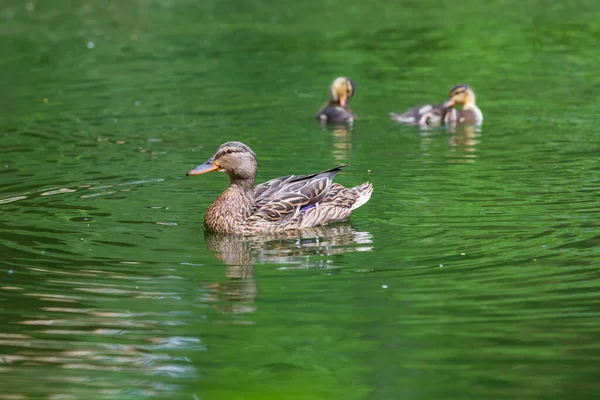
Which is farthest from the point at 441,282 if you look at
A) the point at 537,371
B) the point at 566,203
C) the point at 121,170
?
the point at 121,170

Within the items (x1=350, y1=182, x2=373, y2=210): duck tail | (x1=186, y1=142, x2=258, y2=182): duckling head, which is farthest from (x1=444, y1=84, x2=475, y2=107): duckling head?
(x1=186, y1=142, x2=258, y2=182): duckling head

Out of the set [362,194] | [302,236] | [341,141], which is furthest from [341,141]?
[302,236]

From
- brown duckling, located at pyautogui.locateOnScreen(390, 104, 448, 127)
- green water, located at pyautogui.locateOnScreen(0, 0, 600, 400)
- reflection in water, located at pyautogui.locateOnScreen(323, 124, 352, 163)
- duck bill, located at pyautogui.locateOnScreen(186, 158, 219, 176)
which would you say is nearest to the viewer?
green water, located at pyautogui.locateOnScreen(0, 0, 600, 400)

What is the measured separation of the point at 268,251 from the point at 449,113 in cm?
642

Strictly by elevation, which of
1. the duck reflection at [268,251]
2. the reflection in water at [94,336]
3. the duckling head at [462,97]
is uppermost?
the duckling head at [462,97]

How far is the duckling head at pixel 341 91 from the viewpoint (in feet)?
49.9

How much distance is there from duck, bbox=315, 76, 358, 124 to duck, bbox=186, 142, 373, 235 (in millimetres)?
4815

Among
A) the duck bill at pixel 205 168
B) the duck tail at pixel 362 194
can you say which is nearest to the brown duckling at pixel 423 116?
the duck tail at pixel 362 194

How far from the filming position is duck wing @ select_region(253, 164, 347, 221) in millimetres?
9430

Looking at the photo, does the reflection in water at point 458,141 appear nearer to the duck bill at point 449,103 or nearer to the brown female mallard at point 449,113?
the brown female mallard at point 449,113

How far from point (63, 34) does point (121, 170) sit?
11.7 metres

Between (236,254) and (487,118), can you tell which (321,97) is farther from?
(236,254)

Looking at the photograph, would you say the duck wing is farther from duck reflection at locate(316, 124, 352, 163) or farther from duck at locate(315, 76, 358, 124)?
duck at locate(315, 76, 358, 124)

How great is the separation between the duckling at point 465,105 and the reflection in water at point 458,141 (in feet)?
0.33
